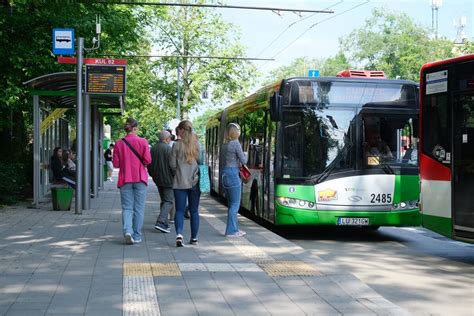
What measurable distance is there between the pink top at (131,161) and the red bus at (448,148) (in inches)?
163

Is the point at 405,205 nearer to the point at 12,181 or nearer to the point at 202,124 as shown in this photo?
the point at 12,181

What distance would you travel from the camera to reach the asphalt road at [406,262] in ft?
22.4

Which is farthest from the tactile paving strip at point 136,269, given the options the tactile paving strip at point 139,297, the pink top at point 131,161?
the pink top at point 131,161

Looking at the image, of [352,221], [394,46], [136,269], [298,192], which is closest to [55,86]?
[298,192]

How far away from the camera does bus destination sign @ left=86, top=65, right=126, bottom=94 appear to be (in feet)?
48.2

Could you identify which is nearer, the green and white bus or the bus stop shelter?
the green and white bus

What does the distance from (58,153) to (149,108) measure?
32.3 meters

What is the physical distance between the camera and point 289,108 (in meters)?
11.5

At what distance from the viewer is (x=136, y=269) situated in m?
7.53

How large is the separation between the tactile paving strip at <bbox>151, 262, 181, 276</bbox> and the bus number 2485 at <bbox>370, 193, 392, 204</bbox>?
4.68 meters

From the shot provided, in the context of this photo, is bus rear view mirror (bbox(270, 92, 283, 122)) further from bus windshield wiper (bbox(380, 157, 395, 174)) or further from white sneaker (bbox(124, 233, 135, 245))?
white sneaker (bbox(124, 233, 135, 245))

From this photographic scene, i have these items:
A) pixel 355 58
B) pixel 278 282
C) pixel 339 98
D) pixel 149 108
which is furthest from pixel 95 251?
pixel 355 58


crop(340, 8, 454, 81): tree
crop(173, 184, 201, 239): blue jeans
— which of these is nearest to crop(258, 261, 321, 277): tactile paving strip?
crop(173, 184, 201, 239): blue jeans

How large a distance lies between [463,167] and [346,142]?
2.66 m
